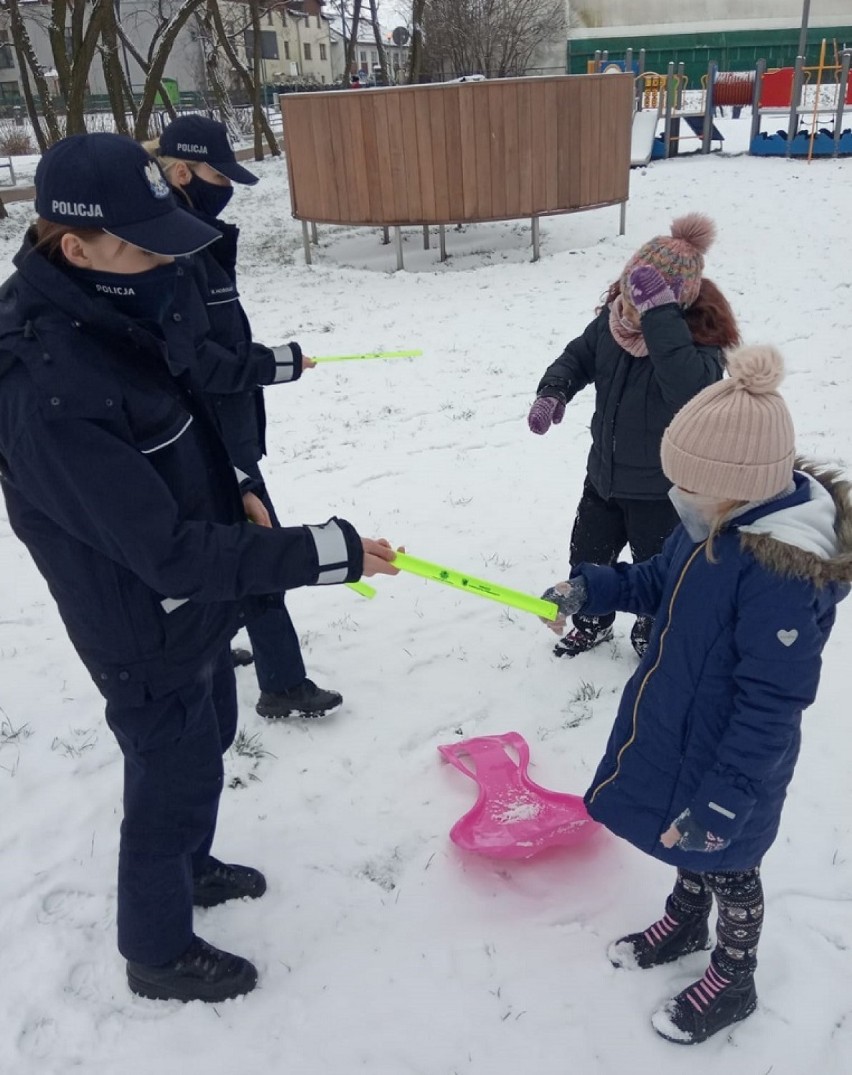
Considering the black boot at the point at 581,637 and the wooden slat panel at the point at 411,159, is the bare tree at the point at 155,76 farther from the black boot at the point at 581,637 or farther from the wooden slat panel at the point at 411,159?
the black boot at the point at 581,637

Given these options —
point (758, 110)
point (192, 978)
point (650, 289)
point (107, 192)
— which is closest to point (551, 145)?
point (650, 289)

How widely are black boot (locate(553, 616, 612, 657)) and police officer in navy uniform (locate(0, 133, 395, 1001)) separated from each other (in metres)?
1.82

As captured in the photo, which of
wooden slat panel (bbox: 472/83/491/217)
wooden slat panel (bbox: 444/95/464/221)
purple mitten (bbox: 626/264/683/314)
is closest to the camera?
purple mitten (bbox: 626/264/683/314)

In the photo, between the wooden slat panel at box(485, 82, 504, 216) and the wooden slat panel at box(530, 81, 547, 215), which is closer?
the wooden slat panel at box(485, 82, 504, 216)

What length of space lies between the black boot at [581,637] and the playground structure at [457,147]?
864 centimetres

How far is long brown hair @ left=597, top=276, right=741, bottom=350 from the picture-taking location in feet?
10.3

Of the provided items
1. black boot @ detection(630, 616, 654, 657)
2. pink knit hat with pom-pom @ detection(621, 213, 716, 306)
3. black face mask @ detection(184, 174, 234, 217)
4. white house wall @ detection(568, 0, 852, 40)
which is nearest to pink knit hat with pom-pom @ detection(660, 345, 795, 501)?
pink knit hat with pom-pom @ detection(621, 213, 716, 306)

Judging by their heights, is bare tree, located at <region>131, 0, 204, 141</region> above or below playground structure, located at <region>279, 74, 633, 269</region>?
above

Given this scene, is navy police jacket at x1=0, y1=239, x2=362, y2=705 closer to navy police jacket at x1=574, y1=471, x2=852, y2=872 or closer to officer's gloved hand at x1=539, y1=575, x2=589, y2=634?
officer's gloved hand at x1=539, y1=575, x2=589, y2=634

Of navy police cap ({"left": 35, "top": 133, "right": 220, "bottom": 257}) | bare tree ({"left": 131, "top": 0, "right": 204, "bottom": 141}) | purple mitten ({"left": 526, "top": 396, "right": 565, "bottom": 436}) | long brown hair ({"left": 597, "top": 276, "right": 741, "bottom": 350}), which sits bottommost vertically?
purple mitten ({"left": 526, "top": 396, "right": 565, "bottom": 436})

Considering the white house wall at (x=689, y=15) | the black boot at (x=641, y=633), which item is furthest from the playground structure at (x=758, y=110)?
the black boot at (x=641, y=633)

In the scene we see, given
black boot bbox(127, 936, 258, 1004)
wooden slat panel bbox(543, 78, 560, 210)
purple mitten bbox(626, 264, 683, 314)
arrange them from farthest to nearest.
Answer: wooden slat panel bbox(543, 78, 560, 210) → purple mitten bbox(626, 264, 683, 314) → black boot bbox(127, 936, 258, 1004)

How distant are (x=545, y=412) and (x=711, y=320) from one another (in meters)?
0.72

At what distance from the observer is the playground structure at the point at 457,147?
35.5 feet
